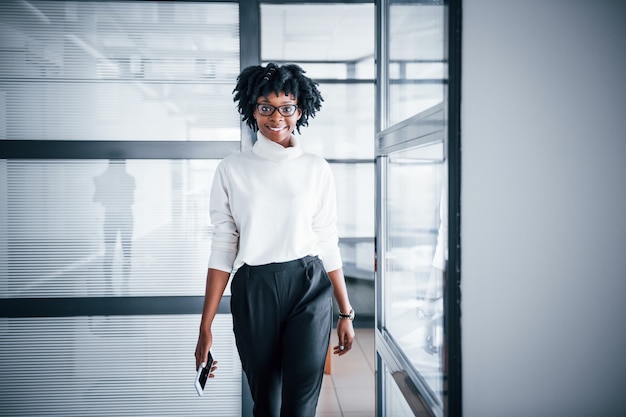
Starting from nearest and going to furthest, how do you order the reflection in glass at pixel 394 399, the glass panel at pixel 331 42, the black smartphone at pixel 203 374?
the black smartphone at pixel 203 374
the reflection in glass at pixel 394 399
the glass panel at pixel 331 42

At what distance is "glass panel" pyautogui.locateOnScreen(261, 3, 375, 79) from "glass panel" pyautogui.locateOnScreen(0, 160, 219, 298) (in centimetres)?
219

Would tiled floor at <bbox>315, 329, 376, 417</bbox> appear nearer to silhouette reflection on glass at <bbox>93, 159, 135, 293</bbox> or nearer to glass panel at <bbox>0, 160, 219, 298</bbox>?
glass panel at <bbox>0, 160, 219, 298</bbox>

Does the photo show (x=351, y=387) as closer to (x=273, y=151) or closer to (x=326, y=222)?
(x=326, y=222)

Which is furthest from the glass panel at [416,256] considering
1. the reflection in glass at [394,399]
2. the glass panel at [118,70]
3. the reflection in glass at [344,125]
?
the reflection in glass at [344,125]

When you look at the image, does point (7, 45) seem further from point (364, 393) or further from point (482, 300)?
point (364, 393)

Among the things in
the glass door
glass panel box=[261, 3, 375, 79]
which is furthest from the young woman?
glass panel box=[261, 3, 375, 79]

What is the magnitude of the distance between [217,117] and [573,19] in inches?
60.0

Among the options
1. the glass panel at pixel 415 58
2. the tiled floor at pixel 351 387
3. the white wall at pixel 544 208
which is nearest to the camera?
the white wall at pixel 544 208

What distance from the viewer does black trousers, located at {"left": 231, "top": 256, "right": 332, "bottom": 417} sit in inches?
54.3

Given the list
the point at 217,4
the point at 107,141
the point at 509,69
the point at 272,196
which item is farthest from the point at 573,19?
the point at 107,141

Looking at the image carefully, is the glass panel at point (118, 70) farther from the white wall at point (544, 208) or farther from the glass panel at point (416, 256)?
the white wall at point (544, 208)

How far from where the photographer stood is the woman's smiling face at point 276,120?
1.43 metres

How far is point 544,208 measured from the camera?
41.3 inches

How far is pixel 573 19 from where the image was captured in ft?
3.39
